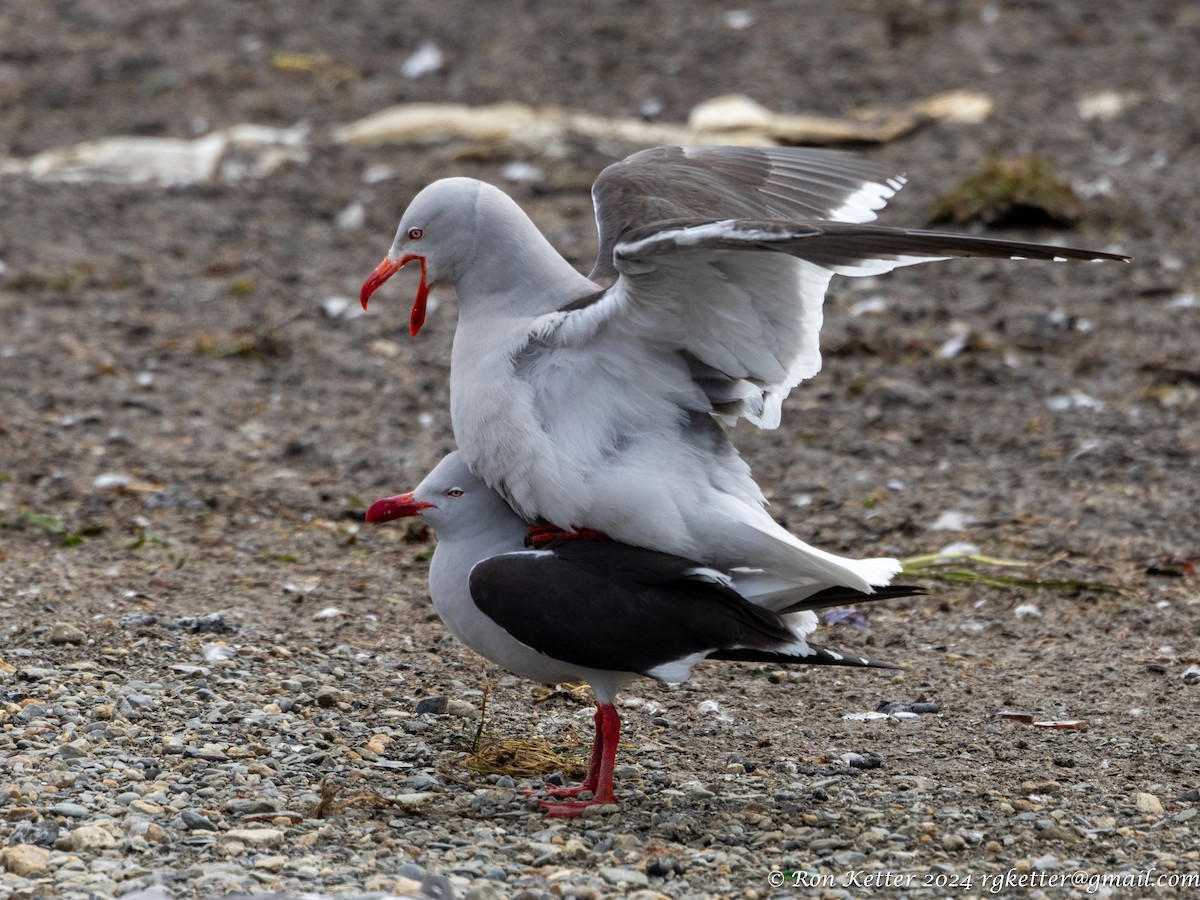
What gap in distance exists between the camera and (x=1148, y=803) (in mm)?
4297

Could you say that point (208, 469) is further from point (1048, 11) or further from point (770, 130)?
point (1048, 11)

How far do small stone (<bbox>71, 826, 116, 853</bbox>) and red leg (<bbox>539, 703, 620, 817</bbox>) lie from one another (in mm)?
1190

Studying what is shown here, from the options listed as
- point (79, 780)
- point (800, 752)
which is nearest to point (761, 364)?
point (800, 752)

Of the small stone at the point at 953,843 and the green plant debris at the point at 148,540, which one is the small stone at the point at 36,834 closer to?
the small stone at the point at 953,843

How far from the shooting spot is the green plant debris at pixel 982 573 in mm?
6117

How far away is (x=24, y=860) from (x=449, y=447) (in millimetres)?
4080

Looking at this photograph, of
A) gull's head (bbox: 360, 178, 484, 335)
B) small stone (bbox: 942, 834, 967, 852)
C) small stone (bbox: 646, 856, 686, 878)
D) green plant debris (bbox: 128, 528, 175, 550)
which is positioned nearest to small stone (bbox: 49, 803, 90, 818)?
small stone (bbox: 646, 856, 686, 878)

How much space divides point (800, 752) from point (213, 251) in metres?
6.37

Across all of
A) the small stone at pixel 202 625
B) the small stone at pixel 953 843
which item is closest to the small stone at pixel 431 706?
the small stone at pixel 202 625

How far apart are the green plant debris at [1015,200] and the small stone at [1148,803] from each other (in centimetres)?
571

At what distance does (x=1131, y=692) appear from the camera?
5.25 meters

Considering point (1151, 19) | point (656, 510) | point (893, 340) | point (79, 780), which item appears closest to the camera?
point (79, 780)

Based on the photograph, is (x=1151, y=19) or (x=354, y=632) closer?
(x=354, y=632)

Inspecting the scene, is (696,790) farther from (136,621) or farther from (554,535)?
(136,621)
